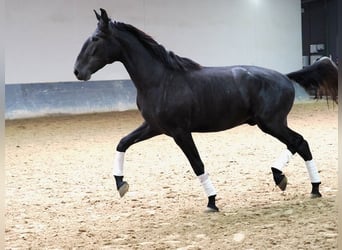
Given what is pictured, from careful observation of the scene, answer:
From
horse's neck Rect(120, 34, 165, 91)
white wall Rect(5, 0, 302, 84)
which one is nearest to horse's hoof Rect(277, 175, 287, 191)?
horse's neck Rect(120, 34, 165, 91)

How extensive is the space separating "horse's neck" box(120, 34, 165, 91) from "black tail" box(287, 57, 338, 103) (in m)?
1.22

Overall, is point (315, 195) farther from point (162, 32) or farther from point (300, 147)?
point (162, 32)

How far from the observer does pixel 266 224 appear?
128 inches

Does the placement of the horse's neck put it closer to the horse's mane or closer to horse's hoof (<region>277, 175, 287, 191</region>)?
the horse's mane

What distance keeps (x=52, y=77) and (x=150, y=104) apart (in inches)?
363

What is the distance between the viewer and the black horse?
3602 millimetres

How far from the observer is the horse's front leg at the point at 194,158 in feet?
11.7

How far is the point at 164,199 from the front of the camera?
13.6ft

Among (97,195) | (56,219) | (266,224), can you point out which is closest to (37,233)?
(56,219)

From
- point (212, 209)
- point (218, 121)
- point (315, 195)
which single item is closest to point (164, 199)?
point (212, 209)

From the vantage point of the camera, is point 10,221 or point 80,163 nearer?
point 10,221

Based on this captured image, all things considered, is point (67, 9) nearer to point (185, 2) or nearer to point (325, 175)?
point (185, 2)

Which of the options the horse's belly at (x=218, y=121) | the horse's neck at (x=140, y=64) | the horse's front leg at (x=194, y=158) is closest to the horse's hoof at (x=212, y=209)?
the horse's front leg at (x=194, y=158)

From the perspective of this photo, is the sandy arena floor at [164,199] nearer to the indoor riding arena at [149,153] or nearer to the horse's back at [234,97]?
the indoor riding arena at [149,153]
